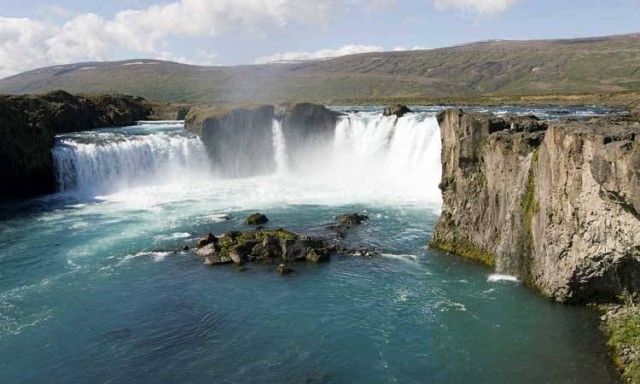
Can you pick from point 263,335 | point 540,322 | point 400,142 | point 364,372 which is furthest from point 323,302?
point 400,142

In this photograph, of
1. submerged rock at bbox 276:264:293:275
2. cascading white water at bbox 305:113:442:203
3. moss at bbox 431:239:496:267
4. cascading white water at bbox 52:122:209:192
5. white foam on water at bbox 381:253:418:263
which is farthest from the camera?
cascading white water at bbox 52:122:209:192

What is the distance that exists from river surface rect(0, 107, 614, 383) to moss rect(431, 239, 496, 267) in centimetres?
74

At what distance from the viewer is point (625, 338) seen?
70.7 ft

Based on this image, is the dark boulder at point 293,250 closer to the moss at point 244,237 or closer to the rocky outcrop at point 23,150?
the moss at point 244,237

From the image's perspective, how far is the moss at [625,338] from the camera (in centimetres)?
1991

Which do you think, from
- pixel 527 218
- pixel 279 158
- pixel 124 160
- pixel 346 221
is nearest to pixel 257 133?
pixel 279 158

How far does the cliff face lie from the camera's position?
73.4 feet

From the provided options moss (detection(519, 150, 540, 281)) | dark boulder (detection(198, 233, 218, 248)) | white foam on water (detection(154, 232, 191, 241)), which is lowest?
white foam on water (detection(154, 232, 191, 241))

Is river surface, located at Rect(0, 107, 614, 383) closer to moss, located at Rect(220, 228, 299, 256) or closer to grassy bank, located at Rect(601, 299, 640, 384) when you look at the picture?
grassy bank, located at Rect(601, 299, 640, 384)

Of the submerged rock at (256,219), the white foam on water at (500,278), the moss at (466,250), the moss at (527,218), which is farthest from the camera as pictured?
the submerged rock at (256,219)

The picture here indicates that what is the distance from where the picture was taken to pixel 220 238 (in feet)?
123

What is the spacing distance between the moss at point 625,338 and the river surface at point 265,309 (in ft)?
1.95

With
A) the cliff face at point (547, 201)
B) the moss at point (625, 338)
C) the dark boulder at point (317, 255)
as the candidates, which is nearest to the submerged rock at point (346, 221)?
the dark boulder at point (317, 255)

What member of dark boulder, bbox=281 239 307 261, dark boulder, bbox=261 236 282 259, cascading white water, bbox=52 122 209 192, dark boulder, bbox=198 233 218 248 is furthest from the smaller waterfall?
dark boulder, bbox=281 239 307 261
